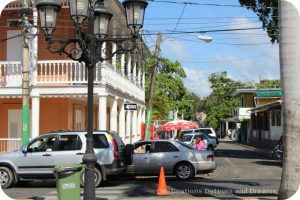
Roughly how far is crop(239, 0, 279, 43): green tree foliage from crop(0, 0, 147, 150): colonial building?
242 inches

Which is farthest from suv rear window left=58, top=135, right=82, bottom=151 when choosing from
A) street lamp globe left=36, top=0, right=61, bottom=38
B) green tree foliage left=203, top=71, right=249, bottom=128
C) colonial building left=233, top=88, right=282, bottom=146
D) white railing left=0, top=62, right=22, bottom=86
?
green tree foliage left=203, top=71, right=249, bottom=128

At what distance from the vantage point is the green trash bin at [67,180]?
400 inches

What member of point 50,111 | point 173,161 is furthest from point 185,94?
point 173,161

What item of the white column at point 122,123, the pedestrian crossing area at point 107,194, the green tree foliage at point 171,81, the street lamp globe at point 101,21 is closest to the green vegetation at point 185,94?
the green tree foliage at point 171,81

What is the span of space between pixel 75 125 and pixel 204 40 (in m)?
8.13

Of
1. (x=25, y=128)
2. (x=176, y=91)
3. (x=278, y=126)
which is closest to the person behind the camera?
(x=25, y=128)

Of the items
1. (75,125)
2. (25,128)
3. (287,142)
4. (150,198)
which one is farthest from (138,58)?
(287,142)

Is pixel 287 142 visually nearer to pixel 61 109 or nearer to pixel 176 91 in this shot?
pixel 61 109

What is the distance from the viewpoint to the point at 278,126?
42562 mm

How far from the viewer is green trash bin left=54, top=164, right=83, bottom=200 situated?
10.2 m

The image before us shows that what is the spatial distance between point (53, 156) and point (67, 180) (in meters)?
5.93

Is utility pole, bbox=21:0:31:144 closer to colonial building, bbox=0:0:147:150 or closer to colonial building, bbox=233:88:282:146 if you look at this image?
colonial building, bbox=0:0:147:150

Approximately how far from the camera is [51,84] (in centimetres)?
2172

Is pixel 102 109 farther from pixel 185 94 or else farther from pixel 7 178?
pixel 185 94
